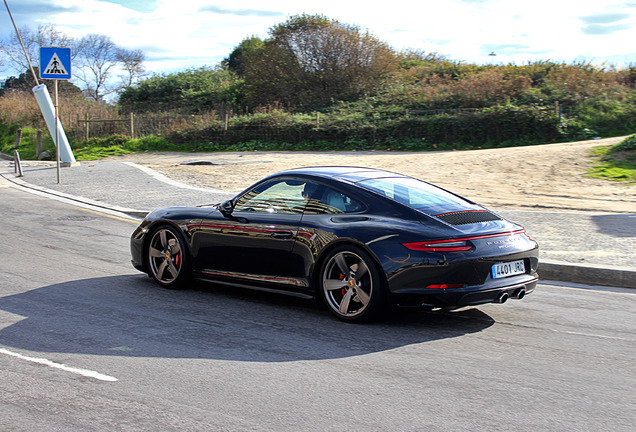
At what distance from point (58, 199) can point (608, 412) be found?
15.3m

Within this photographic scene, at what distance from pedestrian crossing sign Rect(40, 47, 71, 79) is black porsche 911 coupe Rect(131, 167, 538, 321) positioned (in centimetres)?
1275

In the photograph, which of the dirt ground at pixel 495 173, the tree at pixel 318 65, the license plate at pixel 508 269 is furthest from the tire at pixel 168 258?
the tree at pixel 318 65

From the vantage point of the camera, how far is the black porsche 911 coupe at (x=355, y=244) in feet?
17.6

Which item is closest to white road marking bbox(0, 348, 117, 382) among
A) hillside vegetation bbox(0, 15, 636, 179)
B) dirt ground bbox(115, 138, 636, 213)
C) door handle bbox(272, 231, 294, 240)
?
door handle bbox(272, 231, 294, 240)

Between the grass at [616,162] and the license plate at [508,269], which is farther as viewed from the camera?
the grass at [616,162]

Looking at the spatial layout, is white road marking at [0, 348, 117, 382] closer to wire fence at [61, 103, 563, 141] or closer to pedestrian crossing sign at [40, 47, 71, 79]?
pedestrian crossing sign at [40, 47, 71, 79]

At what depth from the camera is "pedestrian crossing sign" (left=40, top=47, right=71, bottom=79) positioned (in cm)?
1788

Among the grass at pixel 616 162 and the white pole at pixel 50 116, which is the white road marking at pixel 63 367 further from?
the white pole at pixel 50 116

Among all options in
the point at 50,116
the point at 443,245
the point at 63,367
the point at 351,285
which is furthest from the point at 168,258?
the point at 50,116

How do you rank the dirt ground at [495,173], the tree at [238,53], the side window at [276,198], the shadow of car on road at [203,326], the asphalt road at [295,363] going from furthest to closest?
the tree at [238,53], the dirt ground at [495,173], the side window at [276,198], the shadow of car on road at [203,326], the asphalt road at [295,363]

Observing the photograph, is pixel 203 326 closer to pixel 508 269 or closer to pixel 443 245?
pixel 443 245

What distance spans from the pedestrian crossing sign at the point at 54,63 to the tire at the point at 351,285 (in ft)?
48.1

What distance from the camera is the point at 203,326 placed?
5758 mm

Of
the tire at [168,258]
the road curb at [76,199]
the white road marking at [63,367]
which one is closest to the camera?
the white road marking at [63,367]
